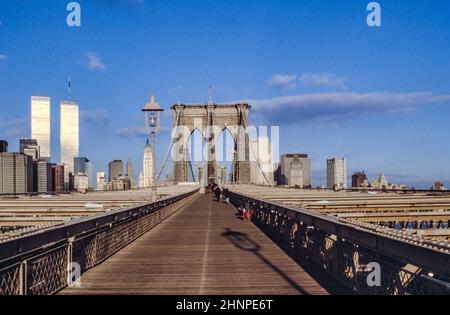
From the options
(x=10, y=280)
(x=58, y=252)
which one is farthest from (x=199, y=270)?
(x=10, y=280)

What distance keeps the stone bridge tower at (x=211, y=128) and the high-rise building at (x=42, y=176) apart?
28304mm

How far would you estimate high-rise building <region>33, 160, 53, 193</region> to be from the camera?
380 feet

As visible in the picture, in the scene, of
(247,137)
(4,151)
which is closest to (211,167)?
(247,137)

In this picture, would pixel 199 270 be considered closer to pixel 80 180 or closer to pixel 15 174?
pixel 15 174

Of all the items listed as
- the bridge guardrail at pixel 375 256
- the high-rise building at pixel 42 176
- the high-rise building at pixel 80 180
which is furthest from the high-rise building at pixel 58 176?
the bridge guardrail at pixel 375 256

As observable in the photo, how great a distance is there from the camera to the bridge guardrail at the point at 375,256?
542 centimetres

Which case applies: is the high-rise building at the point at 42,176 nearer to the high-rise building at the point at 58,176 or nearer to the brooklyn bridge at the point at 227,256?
the high-rise building at the point at 58,176

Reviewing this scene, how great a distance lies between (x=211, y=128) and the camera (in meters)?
120

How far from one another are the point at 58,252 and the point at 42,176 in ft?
396

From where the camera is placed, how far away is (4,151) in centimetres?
13162

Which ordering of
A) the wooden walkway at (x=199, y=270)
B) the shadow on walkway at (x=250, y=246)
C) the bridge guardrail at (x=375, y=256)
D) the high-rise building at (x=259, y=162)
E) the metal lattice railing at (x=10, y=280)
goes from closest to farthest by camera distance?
the bridge guardrail at (x=375, y=256) → the metal lattice railing at (x=10, y=280) → the wooden walkway at (x=199, y=270) → the shadow on walkway at (x=250, y=246) → the high-rise building at (x=259, y=162)

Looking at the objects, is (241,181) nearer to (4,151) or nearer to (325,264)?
(4,151)
